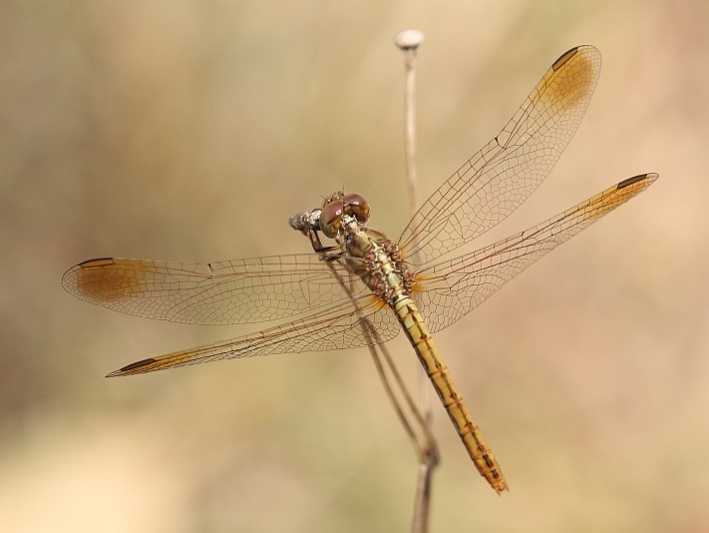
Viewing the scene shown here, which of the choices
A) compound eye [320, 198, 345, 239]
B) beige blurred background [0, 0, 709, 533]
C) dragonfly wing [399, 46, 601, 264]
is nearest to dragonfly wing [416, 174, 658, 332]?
dragonfly wing [399, 46, 601, 264]

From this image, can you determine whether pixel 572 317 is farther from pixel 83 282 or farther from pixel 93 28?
pixel 93 28

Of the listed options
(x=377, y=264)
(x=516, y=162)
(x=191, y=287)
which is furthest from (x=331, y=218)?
(x=516, y=162)

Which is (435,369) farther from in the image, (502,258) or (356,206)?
(356,206)

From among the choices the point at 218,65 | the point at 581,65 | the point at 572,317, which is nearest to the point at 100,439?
the point at 218,65

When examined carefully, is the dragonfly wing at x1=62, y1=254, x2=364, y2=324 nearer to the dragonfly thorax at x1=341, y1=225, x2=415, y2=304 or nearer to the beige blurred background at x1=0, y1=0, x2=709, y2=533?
the dragonfly thorax at x1=341, y1=225, x2=415, y2=304

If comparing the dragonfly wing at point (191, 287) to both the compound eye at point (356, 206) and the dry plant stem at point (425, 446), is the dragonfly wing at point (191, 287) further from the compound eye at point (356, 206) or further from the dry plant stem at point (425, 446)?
the dry plant stem at point (425, 446)
